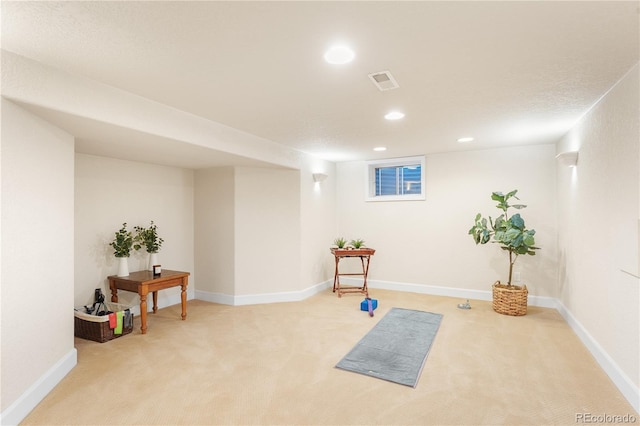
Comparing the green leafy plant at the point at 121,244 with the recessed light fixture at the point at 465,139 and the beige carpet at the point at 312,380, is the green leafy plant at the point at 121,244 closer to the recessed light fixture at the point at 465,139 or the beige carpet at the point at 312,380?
the beige carpet at the point at 312,380

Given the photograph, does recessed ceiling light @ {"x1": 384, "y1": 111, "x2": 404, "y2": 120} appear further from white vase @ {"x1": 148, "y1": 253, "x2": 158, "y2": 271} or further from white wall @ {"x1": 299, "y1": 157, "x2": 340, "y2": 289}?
white vase @ {"x1": 148, "y1": 253, "x2": 158, "y2": 271}

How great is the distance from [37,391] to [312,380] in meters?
1.92

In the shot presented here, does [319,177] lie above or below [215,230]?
above

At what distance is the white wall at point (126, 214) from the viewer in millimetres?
3811

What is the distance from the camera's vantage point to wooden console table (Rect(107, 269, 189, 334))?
3613 millimetres

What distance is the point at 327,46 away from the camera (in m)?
1.90

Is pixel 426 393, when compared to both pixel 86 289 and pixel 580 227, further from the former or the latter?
pixel 86 289

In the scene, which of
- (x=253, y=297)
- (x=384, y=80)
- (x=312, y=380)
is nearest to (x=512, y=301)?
(x=312, y=380)

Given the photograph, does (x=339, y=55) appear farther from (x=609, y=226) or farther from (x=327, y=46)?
(x=609, y=226)

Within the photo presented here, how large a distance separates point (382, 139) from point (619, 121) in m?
2.31

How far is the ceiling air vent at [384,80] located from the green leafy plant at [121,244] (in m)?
3.38

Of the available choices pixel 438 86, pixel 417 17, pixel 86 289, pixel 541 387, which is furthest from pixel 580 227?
pixel 86 289

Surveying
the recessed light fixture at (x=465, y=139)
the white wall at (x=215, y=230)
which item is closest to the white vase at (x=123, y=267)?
the white wall at (x=215, y=230)

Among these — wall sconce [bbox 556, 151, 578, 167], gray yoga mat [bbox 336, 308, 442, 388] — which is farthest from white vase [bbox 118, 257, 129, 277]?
wall sconce [bbox 556, 151, 578, 167]
